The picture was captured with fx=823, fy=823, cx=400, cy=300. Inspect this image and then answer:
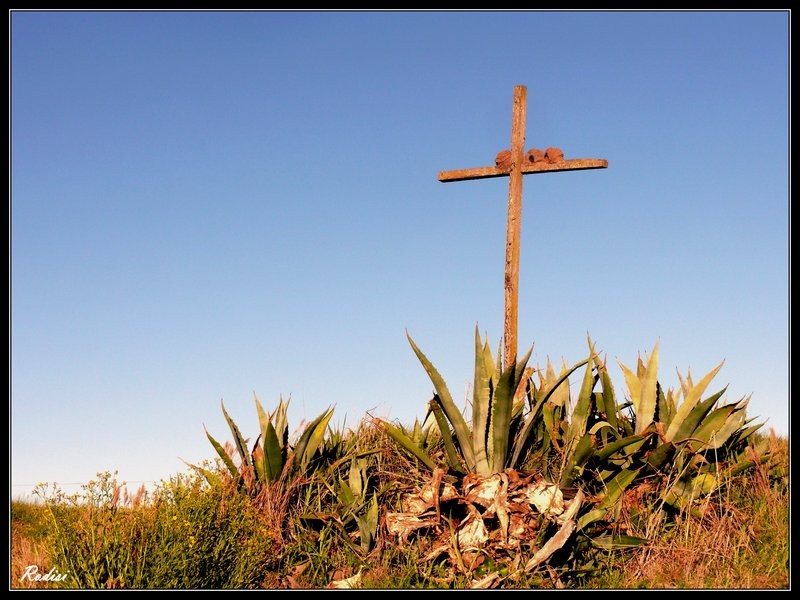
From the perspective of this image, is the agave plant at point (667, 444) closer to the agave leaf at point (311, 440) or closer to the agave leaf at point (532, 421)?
the agave leaf at point (532, 421)

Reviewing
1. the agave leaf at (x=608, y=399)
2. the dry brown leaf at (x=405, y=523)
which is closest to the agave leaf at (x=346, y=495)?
the dry brown leaf at (x=405, y=523)

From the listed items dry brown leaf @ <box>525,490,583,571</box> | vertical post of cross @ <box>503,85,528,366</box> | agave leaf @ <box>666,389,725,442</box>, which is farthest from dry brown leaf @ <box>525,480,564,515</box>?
vertical post of cross @ <box>503,85,528,366</box>

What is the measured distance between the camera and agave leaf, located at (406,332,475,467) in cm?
763

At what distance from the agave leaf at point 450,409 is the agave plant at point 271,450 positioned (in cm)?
154

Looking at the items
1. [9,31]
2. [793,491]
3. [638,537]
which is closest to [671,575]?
[638,537]

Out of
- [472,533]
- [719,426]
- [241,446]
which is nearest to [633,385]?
[719,426]

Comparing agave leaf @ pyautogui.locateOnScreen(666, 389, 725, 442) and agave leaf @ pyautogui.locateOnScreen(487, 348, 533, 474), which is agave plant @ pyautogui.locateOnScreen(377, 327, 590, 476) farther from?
agave leaf @ pyautogui.locateOnScreen(666, 389, 725, 442)

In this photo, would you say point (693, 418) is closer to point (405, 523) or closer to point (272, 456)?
point (405, 523)

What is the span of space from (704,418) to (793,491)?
108cm

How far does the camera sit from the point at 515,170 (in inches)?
366

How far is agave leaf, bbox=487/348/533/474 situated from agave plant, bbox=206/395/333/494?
78.5 inches

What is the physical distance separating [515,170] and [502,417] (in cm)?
315

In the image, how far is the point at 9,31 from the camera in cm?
756
